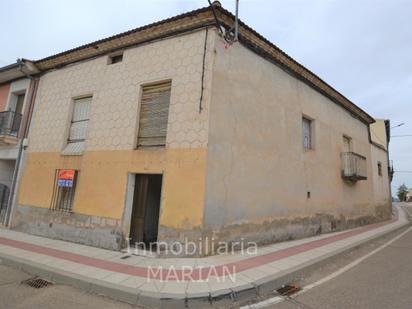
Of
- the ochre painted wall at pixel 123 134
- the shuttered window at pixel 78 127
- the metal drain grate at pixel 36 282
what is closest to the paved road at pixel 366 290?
the ochre painted wall at pixel 123 134

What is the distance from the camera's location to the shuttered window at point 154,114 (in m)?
6.87

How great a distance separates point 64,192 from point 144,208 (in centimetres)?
301

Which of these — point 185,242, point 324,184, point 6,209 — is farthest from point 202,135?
point 6,209

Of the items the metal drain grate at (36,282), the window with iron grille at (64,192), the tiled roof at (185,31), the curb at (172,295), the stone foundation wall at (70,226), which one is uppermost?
the tiled roof at (185,31)

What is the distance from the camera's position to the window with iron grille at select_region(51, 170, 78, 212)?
26.3 ft

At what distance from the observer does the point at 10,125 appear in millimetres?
10188

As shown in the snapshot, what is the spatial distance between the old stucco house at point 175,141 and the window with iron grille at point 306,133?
0.04 meters

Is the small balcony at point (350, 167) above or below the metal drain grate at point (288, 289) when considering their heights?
above

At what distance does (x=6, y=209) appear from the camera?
9758 millimetres

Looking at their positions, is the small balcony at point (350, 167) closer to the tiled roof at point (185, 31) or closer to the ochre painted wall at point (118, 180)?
the tiled roof at point (185, 31)

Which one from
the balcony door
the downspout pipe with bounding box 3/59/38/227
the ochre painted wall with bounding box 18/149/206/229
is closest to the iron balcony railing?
the downspout pipe with bounding box 3/59/38/227

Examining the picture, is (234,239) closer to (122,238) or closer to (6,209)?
(122,238)

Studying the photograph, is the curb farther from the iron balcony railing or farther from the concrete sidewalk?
the iron balcony railing

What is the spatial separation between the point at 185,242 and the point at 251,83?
470cm
